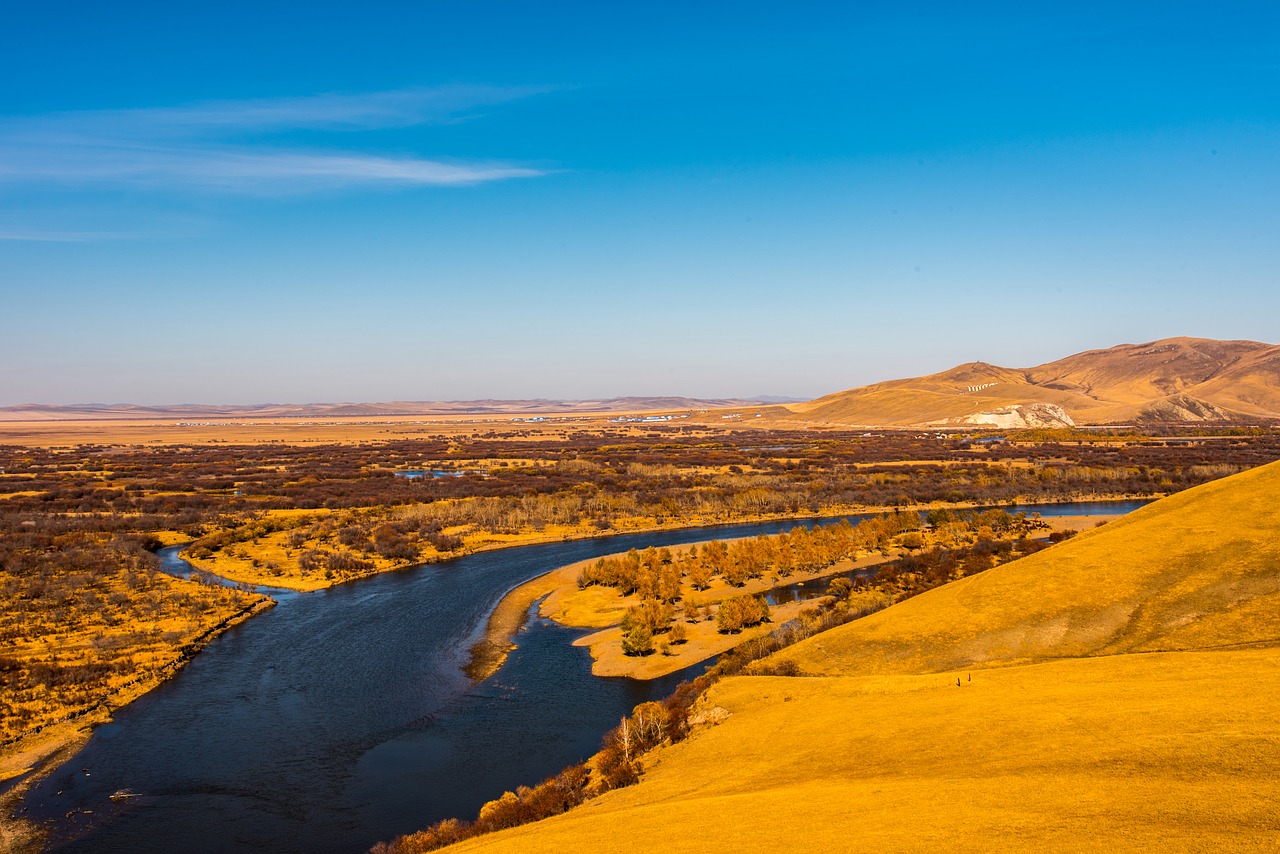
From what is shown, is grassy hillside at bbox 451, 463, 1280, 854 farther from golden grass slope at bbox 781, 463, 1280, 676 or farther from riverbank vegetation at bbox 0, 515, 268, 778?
riverbank vegetation at bbox 0, 515, 268, 778

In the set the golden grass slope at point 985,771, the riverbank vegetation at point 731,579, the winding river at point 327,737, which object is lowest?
the winding river at point 327,737

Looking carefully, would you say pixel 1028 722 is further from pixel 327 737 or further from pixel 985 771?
pixel 327 737

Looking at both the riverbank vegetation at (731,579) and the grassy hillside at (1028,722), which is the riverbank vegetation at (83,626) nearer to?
the riverbank vegetation at (731,579)

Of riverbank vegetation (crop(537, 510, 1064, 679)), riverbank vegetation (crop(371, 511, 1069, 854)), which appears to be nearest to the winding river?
riverbank vegetation (crop(537, 510, 1064, 679))

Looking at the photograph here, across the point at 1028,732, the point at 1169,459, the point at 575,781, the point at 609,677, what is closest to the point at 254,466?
the point at 609,677

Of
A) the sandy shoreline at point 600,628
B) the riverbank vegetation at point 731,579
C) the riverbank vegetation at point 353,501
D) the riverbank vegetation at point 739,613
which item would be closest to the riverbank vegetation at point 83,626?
the riverbank vegetation at point 353,501

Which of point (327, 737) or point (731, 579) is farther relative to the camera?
point (731, 579)

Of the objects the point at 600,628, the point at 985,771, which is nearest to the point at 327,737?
the point at 600,628
